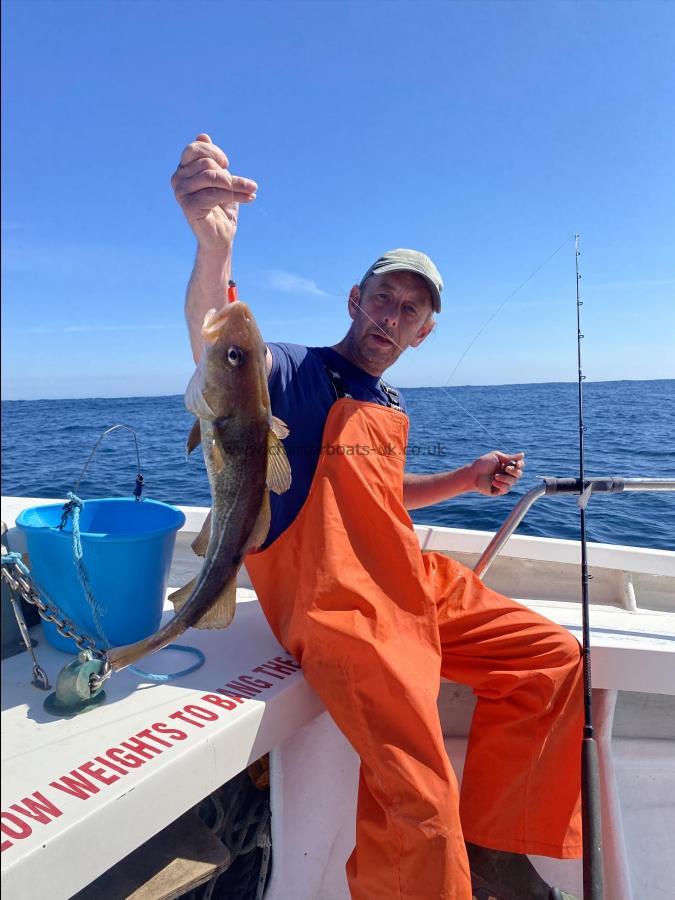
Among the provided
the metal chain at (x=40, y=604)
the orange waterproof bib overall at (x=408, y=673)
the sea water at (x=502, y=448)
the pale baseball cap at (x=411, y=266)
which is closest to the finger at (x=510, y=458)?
the sea water at (x=502, y=448)

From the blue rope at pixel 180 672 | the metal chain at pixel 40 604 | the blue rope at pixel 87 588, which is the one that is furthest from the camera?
the blue rope at pixel 180 672

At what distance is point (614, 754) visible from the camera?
303 centimetres

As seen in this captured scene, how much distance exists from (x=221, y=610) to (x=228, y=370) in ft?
2.43

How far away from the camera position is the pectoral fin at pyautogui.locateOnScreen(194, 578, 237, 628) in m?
1.85

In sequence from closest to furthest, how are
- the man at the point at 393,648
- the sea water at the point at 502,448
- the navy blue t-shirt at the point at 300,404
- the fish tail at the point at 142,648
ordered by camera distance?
1. the fish tail at the point at 142,648
2. the man at the point at 393,648
3. the navy blue t-shirt at the point at 300,404
4. the sea water at the point at 502,448

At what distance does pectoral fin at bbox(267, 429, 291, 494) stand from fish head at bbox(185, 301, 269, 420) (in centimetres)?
11

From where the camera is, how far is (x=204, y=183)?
1.91m

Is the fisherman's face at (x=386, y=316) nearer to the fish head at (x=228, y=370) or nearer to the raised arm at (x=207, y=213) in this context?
the raised arm at (x=207, y=213)

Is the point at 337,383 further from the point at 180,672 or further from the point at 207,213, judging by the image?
the point at 180,672

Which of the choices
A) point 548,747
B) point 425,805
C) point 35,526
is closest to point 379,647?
point 425,805

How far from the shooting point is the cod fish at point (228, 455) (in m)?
1.77

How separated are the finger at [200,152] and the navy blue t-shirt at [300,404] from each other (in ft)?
2.70

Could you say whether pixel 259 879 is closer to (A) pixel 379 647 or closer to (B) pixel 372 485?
(A) pixel 379 647

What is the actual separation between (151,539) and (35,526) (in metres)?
0.39
